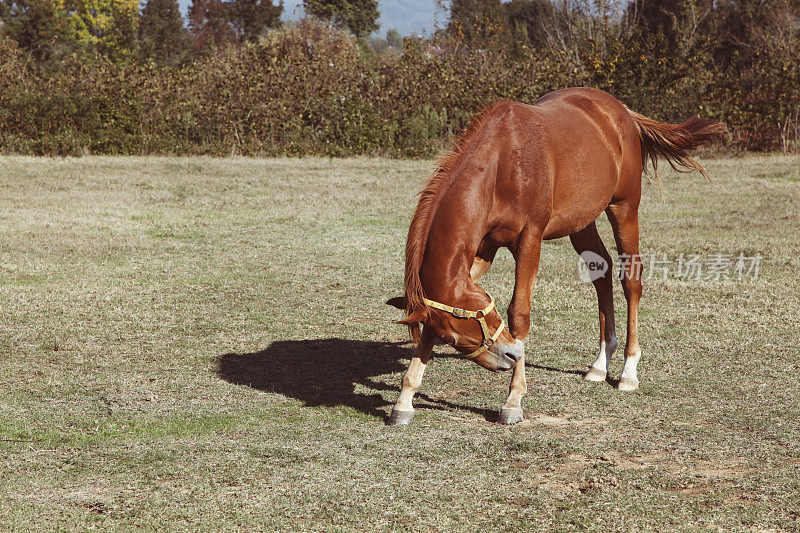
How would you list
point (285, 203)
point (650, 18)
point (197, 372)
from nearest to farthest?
point (197, 372), point (285, 203), point (650, 18)

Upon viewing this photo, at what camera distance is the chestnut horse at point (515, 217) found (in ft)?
15.4

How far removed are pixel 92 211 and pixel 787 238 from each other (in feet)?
37.0

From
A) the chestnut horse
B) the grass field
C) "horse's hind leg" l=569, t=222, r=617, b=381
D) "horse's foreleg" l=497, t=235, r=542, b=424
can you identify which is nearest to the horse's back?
the chestnut horse

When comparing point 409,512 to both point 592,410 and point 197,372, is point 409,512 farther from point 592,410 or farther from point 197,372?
point 197,372

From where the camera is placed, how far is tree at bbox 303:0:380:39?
172ft

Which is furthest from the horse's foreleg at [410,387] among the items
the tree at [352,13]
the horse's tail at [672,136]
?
the tree at [352,13]

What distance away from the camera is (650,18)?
3816 cm

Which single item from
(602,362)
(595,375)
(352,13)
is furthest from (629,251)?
(352,13)

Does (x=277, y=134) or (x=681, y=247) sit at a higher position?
(x=277, y=134)

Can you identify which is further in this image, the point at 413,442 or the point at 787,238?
the point at 787,238

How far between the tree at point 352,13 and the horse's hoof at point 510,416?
1951 inches

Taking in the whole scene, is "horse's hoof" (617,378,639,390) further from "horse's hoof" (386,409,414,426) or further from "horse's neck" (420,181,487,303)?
"horse's neck" (420,181,487,303)

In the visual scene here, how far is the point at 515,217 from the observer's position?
5.21 m

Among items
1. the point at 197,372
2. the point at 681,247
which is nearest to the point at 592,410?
the point at 197,372
